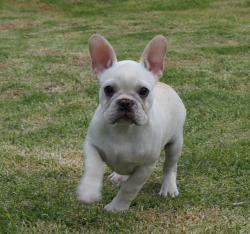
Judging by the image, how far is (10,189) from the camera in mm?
4984

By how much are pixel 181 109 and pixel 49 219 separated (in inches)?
55.0

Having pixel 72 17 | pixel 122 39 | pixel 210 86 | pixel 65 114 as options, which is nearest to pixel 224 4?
pixel 72 17

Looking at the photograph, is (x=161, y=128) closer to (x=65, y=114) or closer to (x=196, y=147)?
(x=196, y=147)

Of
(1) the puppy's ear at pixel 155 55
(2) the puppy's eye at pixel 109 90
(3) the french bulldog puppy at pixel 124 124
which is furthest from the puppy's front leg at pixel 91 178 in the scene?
(1) the puppy's ear at pixel 155 55

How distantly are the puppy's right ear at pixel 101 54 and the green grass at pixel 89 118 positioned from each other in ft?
3.15

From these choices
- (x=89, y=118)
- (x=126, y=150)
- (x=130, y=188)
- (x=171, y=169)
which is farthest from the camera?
(x=89, y=118)

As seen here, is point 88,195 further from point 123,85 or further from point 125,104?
point 123,85

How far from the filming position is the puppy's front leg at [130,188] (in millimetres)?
4359

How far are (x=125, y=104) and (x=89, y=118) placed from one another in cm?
353

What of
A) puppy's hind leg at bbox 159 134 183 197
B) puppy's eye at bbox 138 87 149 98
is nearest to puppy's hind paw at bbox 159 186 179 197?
puppy's hind leg at bbox 159 134 183 197

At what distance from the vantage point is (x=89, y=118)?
7535mm

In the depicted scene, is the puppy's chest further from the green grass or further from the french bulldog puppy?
the green grass

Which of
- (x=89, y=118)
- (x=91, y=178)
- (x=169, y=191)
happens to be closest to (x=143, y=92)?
(x=91, y=178)

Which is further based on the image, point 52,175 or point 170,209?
point 52,175
